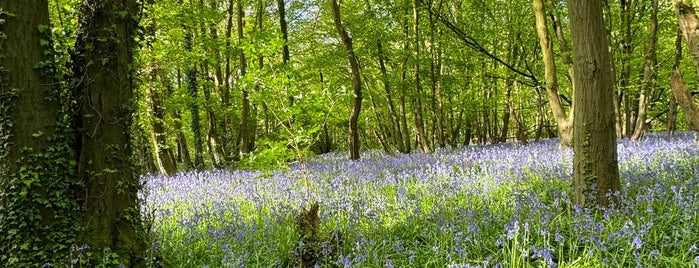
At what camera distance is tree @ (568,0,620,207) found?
15.2ft

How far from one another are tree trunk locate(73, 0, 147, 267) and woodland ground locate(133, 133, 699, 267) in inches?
12.2

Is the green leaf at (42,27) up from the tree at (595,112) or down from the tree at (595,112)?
up

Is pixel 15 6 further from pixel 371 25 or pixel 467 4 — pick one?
pixel 467 4

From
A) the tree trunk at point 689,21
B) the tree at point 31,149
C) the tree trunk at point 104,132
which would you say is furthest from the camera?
the tree trunk at point 689,21

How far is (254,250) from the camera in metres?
4.53

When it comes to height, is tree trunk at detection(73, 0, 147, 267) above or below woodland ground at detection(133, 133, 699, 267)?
above

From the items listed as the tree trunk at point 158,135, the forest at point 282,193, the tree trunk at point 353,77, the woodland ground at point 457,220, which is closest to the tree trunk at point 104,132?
the forest at point 282,193

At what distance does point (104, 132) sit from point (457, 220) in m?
3.45

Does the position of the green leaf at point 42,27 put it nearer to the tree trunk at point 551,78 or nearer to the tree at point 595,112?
the tree at point 595,112

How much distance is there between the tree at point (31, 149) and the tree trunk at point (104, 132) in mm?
151

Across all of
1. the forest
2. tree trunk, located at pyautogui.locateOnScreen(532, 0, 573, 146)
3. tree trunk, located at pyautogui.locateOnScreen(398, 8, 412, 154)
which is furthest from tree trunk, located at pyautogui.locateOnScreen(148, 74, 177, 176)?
tree trunk, located at pyautogui.locateOnScreen(532, 0, 573, 146)

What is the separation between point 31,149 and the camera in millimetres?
3637

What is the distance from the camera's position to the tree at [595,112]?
15.2 feet

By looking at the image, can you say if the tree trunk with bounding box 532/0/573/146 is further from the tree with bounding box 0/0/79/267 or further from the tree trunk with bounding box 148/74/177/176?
the tree trunk with bounding box 148/74/177/176
